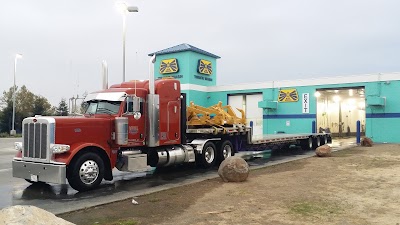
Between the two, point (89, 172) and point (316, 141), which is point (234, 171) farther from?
point (316, 141)

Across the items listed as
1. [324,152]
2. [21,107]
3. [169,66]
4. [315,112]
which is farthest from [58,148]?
[21,107]

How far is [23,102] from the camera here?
52.4 meters

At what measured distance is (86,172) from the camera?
920cm

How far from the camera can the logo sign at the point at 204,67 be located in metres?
36.1

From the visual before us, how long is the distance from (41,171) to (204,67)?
94.0 feet

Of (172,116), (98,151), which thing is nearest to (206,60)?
(172,116)

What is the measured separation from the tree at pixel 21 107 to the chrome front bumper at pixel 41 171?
44.7 meters

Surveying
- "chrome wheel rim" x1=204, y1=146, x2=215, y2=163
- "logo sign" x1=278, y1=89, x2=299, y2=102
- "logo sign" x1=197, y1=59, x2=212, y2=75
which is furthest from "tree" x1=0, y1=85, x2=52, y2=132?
"chrome wheel rim" x1=204, y1=146, x2=215, y2=163

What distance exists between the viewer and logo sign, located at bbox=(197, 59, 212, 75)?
118 ft

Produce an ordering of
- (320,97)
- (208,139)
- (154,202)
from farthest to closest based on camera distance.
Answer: (320,97)
(208,139)
(154,202)

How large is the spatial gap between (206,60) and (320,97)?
1161cm

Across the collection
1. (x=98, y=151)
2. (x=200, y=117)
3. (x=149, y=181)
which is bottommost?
(x=149, y=181)

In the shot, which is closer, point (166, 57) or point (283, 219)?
point (283, 219)

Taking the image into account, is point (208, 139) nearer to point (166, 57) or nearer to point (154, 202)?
point (154, 202)
